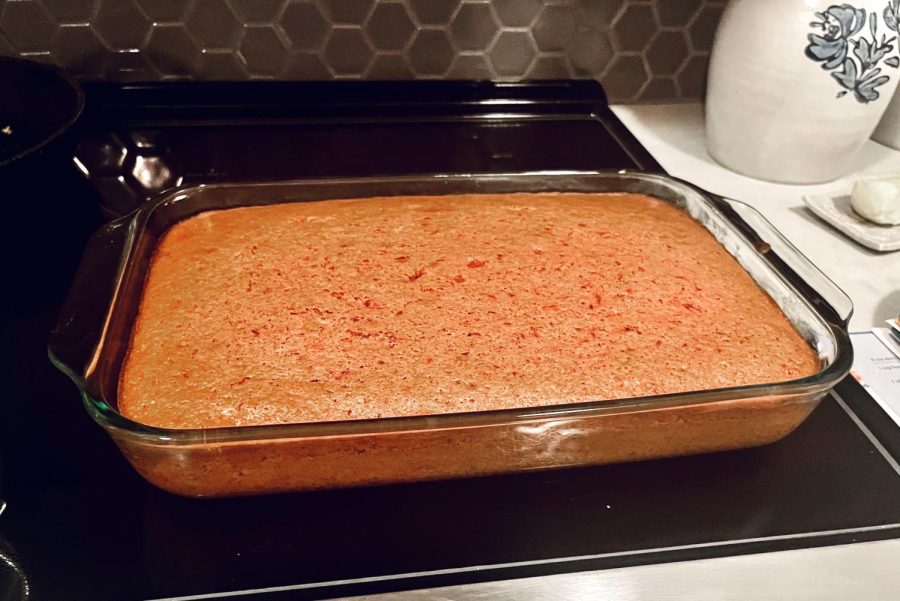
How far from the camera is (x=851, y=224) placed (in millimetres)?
979

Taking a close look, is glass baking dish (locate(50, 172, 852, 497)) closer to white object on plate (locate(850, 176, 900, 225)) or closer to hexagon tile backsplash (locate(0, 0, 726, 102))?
white object on plate (locate(850, 176, 900, 225))

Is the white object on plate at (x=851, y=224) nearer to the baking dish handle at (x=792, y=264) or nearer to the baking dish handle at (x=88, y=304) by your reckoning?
the baking dish handle at (x=792, y=264)

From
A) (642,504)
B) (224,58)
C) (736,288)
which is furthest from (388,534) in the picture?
(224,58)

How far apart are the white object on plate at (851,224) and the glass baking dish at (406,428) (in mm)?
267

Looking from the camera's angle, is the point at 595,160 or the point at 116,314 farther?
the point at 595,160

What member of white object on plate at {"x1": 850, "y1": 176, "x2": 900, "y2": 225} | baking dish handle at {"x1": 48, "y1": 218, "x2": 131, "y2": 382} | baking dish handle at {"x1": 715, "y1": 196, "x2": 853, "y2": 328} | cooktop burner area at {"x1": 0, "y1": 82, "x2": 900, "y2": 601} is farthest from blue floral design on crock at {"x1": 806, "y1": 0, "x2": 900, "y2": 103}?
baking dish handle at {"x1": 48, "y1": 218, "x2": 131, "y2": 382}

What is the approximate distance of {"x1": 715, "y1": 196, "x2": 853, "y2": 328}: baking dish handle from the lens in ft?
2.32

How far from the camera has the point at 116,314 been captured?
0.66m

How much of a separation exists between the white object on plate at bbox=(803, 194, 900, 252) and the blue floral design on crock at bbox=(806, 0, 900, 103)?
0.16 m

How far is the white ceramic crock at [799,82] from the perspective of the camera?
967 mm

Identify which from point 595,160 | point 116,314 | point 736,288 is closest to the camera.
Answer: point 116,314

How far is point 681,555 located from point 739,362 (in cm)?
20

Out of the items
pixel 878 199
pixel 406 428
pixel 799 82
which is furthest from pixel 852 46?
pixel 406 428

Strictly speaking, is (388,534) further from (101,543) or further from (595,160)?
(595,160)
